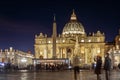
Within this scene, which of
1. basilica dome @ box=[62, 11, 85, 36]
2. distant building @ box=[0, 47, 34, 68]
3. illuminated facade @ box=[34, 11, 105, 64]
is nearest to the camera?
illuminated facade @ box=[34, 11, 105, 64]

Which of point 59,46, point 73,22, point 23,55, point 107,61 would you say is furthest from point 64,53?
point 107,61

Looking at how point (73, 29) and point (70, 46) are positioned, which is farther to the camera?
point (73, 29)

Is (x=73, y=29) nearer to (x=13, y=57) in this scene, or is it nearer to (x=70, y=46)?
(x=70, y=46)

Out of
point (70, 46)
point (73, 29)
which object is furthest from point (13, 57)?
point (73, 29)

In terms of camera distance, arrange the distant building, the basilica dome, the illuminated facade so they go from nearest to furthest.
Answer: the illuminated facade
the distant building
the basilica dome

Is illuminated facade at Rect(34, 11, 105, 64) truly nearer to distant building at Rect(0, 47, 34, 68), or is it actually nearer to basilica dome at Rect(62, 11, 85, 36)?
distant building at Rect(0, 47, 34, 68)

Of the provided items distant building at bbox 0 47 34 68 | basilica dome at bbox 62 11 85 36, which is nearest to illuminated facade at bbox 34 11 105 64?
distant building at bbox 0 47 34 68

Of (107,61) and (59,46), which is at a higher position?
(59,46)

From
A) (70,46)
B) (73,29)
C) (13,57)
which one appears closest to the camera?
(70,46)

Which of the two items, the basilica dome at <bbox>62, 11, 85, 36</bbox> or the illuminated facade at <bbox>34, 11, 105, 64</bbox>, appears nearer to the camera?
the illuminated facade at <bbox>34, 11, 105, 64</bbox>

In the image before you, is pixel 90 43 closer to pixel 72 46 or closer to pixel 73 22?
pixel 72 46

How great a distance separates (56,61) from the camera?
334 feet

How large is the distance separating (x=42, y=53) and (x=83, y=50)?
17.9m

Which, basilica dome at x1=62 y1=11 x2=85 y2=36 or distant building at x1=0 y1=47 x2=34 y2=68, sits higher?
basilica dome at x1=62 y1=11 x2=85 y2=36
